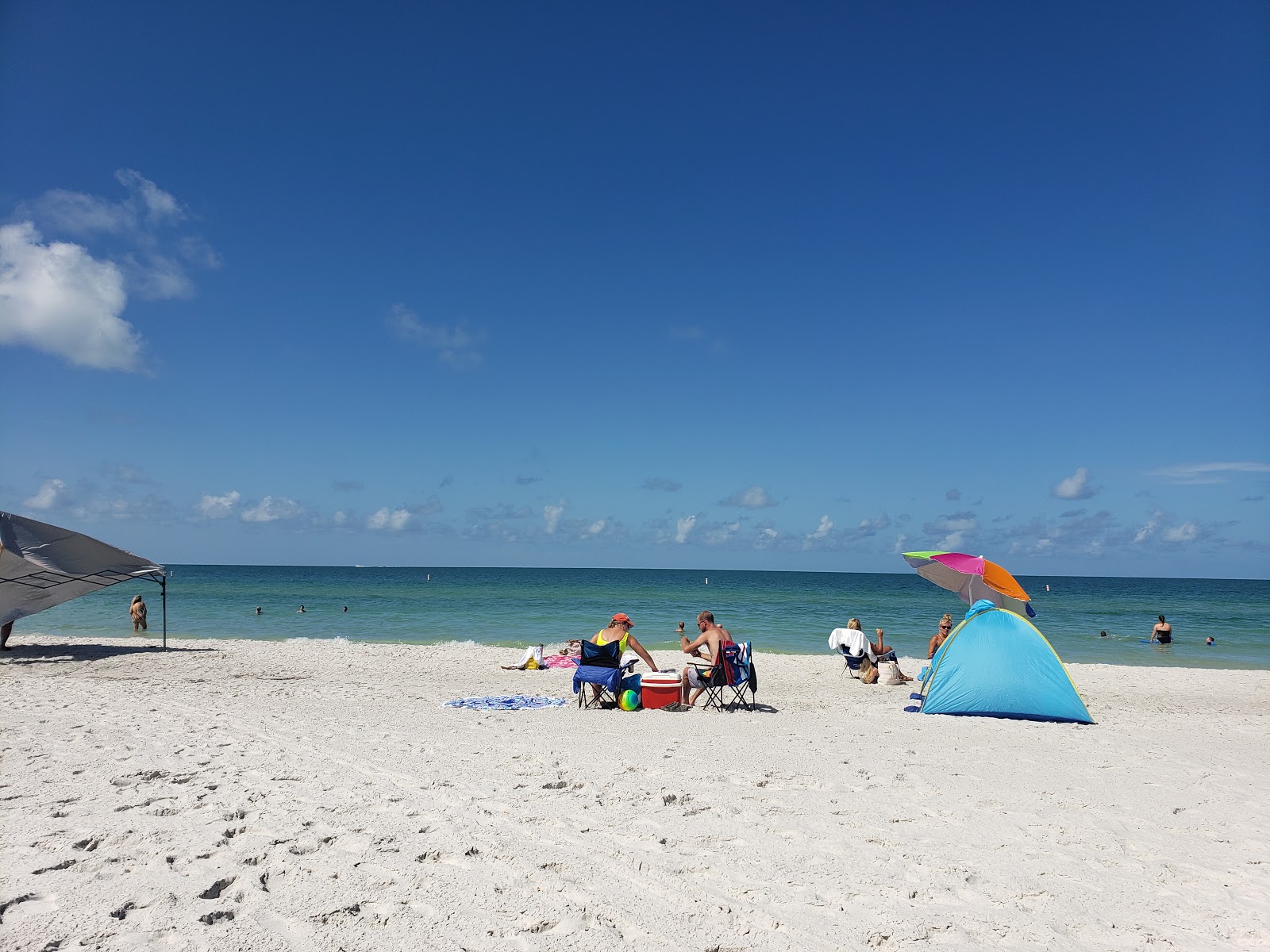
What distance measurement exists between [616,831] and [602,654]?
487 centimetres

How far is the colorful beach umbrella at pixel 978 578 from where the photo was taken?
1006 cm

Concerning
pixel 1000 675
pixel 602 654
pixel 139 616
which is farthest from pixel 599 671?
pixel 139 616

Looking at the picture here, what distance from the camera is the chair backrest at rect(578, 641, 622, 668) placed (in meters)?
9.36

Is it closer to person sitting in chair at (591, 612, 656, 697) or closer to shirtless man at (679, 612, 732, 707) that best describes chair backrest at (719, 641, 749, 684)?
shirtless man at (679, 612, 732, 707)

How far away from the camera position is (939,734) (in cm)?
779

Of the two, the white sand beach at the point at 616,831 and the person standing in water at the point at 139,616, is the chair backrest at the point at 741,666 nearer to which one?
the white sand beach at the point at 616,831

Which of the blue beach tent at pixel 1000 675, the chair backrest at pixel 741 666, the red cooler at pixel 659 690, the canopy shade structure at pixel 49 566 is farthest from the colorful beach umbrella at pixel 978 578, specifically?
the canopy shade structure at pixel 49 566

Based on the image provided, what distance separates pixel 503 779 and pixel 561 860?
5.54 ft

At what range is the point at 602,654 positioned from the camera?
9.37 metres

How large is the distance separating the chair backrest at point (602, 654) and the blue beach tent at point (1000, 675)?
398cm

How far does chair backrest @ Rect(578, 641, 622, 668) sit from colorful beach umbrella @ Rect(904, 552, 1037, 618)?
165 inches

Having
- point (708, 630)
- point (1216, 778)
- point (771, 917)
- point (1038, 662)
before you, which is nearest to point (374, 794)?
point (771, 917)

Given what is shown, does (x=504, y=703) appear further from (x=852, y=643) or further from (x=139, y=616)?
(x=139, y=616)

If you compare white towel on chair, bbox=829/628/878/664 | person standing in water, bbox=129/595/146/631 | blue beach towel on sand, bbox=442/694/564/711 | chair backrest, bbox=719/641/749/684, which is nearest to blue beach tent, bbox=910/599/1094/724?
chair backrest, bbox=719/641/749/684
